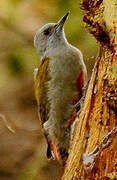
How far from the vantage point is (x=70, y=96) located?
427 centimetres

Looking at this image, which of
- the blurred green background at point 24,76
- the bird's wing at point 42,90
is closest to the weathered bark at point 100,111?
the bird's wing at point 42,90

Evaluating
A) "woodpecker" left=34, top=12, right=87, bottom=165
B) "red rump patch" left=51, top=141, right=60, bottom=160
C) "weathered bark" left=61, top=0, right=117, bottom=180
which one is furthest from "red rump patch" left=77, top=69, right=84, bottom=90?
"weathered bark" left=61, top=0, right=117, bottom=180

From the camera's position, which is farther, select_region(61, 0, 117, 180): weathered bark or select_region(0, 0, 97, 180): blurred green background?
select_region(0, 0, 97, 180): blurred green background

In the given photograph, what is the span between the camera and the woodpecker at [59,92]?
4262 millimetres

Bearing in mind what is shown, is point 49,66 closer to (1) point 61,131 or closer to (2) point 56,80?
(2) point 56,80

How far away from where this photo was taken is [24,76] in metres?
7.41

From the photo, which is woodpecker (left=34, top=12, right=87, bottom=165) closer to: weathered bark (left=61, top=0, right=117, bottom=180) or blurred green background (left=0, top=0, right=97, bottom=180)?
weathered bark (left=61, top=0, right=117, bottom=180)

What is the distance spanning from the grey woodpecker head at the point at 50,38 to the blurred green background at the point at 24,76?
31.2 inches

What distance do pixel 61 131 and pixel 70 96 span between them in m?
0.26

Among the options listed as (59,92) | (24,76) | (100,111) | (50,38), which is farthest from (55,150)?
(24,76)

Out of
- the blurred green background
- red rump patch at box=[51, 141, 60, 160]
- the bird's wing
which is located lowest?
the blurred green background

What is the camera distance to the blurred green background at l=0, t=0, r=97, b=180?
6.19 m

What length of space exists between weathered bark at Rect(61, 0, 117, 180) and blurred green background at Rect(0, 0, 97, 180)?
258 centimetres

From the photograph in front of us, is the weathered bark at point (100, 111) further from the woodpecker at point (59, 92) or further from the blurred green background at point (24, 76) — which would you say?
the blurred green background at point (24, 76)
